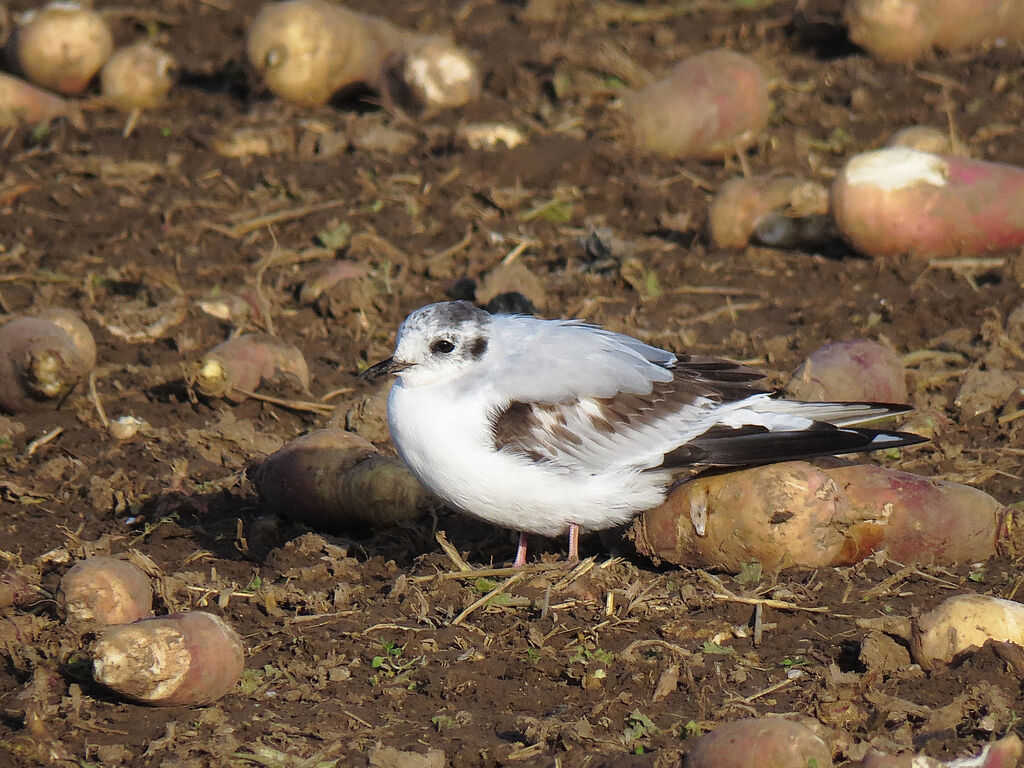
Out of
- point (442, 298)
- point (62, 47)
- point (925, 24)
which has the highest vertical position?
point (925, 24)

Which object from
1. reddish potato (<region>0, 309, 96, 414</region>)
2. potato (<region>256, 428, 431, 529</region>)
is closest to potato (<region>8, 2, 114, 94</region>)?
reddish potato (<region>0, 309, 96, 414</region>)

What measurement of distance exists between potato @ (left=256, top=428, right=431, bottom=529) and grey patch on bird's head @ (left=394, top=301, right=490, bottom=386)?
480 mm

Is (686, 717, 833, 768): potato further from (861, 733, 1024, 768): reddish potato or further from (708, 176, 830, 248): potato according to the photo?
(708, 176, 830, 248): potato

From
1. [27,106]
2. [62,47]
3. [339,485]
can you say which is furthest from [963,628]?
[62,47]

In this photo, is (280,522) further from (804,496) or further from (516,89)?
(516,89)

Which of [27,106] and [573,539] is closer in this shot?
[573,539]

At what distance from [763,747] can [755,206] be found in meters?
5.79

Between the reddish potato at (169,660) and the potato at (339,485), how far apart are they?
1.58 meters

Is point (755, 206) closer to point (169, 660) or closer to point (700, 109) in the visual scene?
point (700, 109)

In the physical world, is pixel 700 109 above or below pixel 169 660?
above

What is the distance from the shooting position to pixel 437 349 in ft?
19.5

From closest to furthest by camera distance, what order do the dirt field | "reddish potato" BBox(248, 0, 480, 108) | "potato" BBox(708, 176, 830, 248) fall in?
the dirt field → "potato" BBox(708, 176, 830, 248) → "reddish potato" BBox(248, 0, 480, 108)

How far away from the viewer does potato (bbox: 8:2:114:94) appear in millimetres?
11352

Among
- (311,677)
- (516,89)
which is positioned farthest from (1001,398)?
(516,89)
